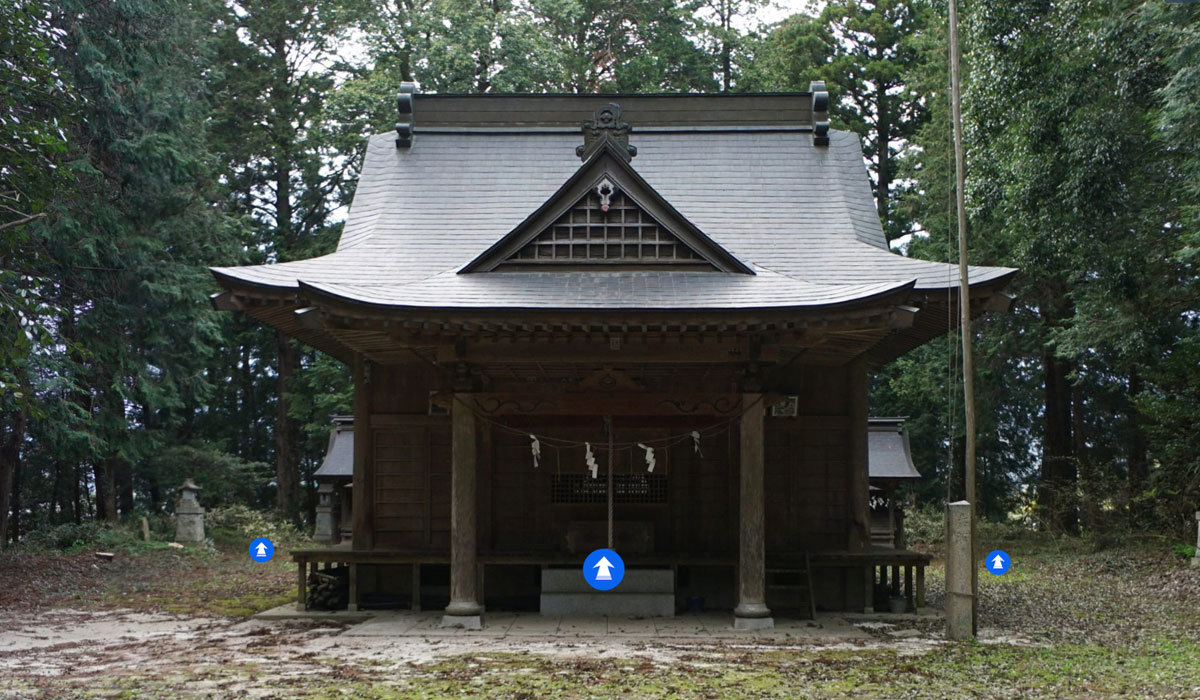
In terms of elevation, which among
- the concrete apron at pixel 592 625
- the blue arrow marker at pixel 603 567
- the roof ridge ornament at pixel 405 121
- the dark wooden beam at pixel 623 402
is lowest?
the concrete apron at pixel 592 625

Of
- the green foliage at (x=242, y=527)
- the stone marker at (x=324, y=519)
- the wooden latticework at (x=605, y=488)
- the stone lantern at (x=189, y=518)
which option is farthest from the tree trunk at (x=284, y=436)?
the wooden latticework at (x=605, y=488)

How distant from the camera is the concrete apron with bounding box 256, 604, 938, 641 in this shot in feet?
38.4

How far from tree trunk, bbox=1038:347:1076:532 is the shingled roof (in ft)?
34.9

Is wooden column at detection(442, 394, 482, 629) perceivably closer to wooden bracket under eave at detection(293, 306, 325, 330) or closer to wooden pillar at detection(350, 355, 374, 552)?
wooden bracket under eave at detection(293, 306, 325, 330)

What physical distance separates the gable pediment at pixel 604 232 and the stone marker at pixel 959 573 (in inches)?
154

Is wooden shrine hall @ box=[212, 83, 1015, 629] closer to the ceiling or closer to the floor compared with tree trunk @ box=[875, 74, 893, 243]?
closer to the floor

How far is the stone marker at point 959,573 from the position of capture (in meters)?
11.3

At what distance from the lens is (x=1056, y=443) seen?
82.2 feet

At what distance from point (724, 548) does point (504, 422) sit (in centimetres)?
318

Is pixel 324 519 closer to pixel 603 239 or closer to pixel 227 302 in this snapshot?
pixel 227 302

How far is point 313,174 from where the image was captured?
30.9 m

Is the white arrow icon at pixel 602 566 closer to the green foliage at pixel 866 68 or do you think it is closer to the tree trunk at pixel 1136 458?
the tree trunk at pixel 1136 458

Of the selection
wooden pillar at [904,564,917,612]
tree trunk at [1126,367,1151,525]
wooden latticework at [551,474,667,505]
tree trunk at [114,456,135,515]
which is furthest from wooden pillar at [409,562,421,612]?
tree trunk at [114,456,135,515]

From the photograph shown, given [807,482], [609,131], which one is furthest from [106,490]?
[807,482]
